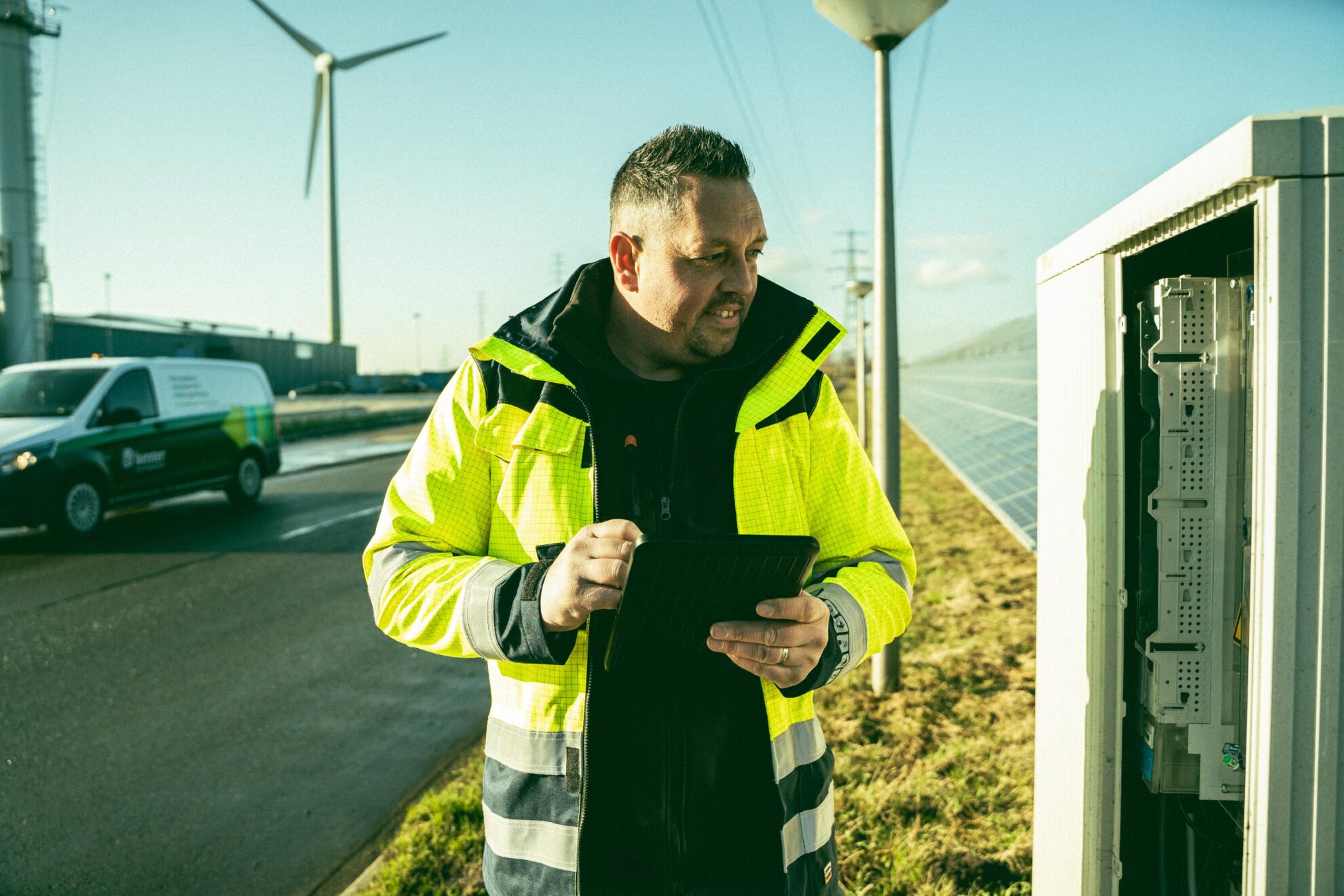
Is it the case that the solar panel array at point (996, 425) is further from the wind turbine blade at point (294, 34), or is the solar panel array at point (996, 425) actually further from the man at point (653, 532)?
the wind turbine blade at point (294, 34)

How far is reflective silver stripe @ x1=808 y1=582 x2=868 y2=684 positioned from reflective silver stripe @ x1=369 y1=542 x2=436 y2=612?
2.37 feet

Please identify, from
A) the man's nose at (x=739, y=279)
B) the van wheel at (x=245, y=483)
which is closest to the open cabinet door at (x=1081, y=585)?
the man's nose at (x=739, y=279)

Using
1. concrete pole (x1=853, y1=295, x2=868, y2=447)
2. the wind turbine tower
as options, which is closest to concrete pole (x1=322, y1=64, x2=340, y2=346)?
the wind turbine tower

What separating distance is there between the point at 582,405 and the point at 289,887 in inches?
98.7

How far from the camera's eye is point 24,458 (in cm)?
897

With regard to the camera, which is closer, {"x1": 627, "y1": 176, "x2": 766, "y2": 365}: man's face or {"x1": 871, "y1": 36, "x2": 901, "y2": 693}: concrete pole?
{"x1": 627, "y1": 176, "x2": 766, "y2": 365}: man's face

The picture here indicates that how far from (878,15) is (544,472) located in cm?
326

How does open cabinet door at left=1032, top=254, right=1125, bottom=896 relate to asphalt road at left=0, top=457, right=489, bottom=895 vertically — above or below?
above

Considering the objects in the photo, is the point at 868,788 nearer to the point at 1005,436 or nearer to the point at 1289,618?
the point at 1289,618

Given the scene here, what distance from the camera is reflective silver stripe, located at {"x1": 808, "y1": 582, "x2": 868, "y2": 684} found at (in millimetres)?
1648

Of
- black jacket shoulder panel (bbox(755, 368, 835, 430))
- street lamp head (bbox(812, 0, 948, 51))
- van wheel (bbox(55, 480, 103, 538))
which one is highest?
street lamp head (bbox(812, 0, 948, 51))

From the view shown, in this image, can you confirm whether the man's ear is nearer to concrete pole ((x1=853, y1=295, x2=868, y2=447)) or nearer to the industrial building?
concrete pole ((x1=853, y1=295, x2=868, y2=447))

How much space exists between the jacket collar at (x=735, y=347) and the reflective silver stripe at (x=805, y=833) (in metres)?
0.70

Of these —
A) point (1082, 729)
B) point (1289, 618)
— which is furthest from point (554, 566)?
point (1082, 729)
